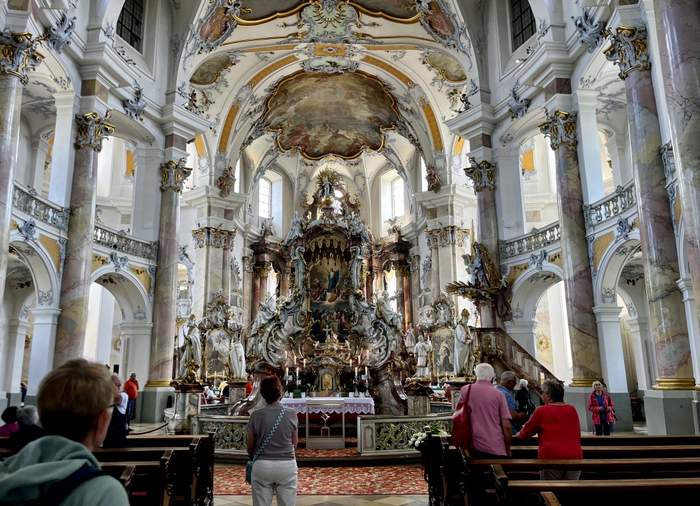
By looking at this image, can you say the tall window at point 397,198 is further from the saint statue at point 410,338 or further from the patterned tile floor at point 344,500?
the patterned tile floor at point 344,500

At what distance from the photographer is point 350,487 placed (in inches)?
298

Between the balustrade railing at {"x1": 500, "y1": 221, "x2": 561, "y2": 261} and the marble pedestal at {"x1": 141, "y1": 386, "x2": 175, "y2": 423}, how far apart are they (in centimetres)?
1001

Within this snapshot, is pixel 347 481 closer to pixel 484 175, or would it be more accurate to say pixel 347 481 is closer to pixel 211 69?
pixel 484 175

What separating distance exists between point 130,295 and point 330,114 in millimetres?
14506

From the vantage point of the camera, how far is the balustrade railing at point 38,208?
1201 centimetres

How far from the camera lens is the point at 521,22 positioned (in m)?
16.9

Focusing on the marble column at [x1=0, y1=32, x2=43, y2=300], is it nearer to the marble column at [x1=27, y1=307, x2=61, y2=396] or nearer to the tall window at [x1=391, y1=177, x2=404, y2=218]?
the marble column at [x1=27, y1=307, x2=61, y2=396]

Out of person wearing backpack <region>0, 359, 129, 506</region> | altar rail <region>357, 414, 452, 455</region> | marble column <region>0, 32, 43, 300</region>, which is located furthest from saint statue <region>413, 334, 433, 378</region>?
person wearing backpack <region>0, 359, 129, 506</region>

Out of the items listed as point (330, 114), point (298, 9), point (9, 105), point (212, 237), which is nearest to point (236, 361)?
point (212, 237)

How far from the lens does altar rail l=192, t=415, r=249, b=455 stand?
32.4 feet

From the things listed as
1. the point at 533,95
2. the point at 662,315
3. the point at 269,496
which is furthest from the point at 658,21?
the point at 269,496

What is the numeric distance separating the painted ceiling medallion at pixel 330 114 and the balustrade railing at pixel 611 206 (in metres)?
12.9

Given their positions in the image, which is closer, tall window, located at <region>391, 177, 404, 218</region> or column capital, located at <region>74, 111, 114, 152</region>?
column capital, located at <region>74, 111, 114, 152</region>

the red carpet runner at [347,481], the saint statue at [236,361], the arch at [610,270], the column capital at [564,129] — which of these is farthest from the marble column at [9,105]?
the arch at [610,270]
